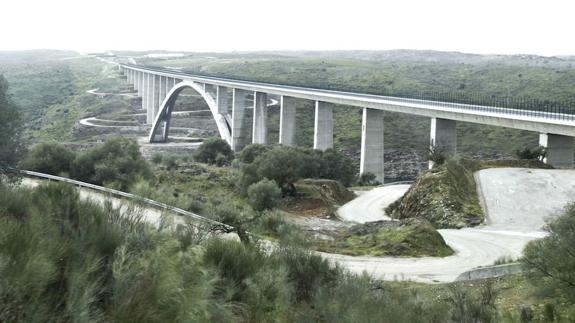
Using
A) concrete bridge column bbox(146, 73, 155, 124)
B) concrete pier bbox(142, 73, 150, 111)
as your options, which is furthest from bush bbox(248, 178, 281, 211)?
concrete pier bbox(142, 73, 150, 111)

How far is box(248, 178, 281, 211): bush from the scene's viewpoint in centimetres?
3440

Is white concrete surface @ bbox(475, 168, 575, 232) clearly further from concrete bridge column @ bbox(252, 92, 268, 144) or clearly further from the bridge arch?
the bridge arch

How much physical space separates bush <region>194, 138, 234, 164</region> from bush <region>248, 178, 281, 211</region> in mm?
30424

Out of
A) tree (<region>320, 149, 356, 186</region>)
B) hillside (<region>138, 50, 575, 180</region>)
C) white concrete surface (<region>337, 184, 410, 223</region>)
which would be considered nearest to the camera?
white concrete surface (<region>337, 184, 410, 223</region>)

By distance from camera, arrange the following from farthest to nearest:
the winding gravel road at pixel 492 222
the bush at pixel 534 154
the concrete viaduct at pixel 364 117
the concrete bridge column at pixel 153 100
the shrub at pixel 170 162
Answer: the concrete bridge column at pixel 153 100, the shrub at pixel 170 162, the bush at pixel 534 154, the concrete viaduct at pixel 364 117, the winding gravel road at pixel 492 222

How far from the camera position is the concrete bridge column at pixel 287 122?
72.9 metres

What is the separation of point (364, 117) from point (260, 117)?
24311mm

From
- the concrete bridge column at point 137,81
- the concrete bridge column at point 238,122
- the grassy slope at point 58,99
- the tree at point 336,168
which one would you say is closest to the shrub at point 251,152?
the tree at point 336,168

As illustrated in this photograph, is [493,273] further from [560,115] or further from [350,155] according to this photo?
[350,155]

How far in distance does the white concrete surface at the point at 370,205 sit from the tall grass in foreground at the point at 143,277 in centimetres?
2336

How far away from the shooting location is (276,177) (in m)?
39.7

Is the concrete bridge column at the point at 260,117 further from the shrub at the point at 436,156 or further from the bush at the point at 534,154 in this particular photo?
the bush at the point at 534,154

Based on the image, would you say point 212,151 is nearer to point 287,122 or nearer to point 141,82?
point 287,122

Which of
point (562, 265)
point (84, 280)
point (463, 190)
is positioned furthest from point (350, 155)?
point (84, 280)
